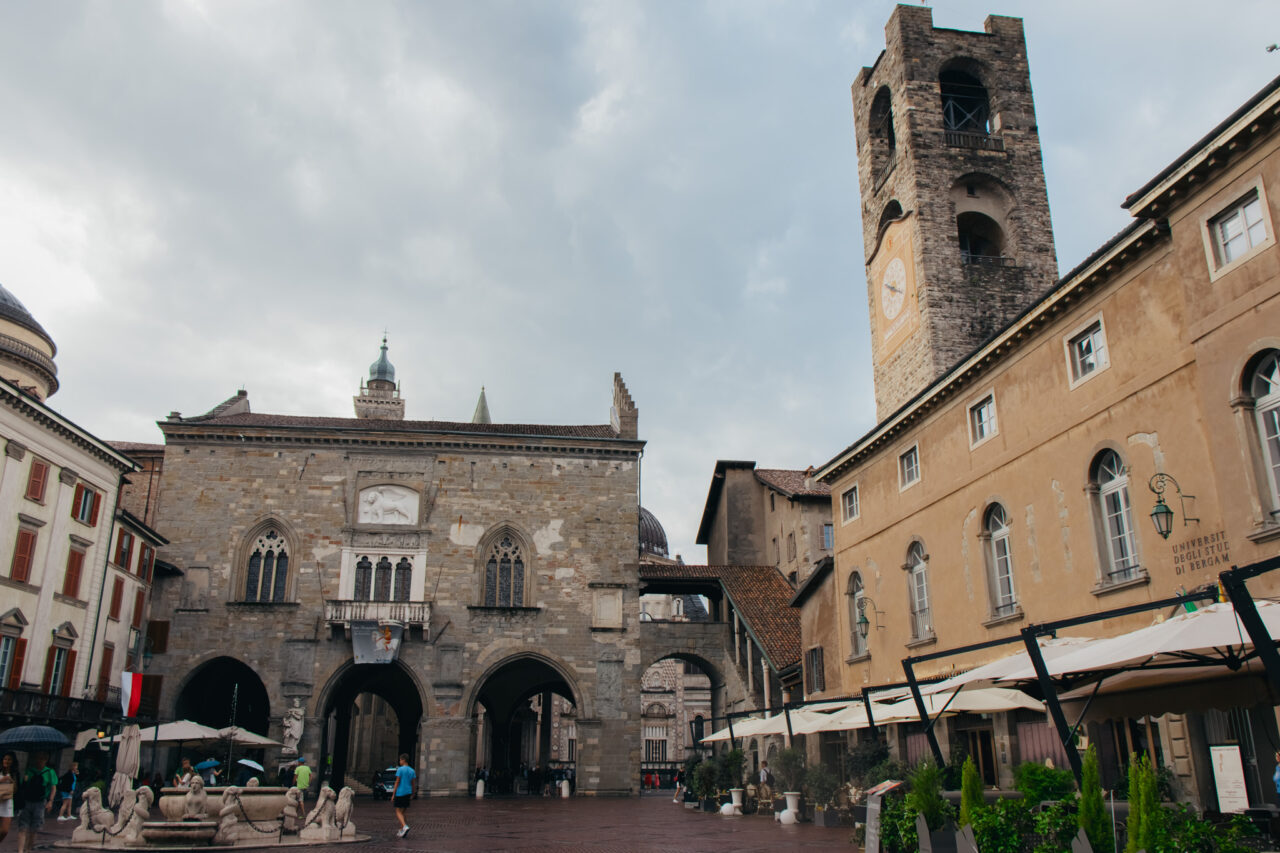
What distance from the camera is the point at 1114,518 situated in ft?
46.5

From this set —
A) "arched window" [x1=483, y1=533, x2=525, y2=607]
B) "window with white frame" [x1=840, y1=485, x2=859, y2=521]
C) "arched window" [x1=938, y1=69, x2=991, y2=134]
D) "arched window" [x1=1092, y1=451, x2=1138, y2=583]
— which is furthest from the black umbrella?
"arched window" [x1=938, y1=69, x2=991, y2=134]

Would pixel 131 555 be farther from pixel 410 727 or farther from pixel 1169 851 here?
pixel 1169 851

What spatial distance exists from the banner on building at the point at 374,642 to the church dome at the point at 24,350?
1488 centimetres

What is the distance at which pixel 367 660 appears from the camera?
31.6m

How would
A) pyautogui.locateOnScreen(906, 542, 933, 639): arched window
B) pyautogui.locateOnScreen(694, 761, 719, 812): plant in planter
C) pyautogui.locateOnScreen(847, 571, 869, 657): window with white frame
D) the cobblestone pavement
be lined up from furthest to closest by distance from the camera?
pyautogui.locateOnScreen(694, 761, 719, 812): plant in planter < pyautogui.locateOnScreen(847, 571, 869, 657): window with white frame < pyautogui.locateOnScreen(906, 542, 933, 639): arched window < the cobblestone pavement

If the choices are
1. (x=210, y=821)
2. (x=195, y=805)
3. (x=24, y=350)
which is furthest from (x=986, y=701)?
(x=24, y=350)

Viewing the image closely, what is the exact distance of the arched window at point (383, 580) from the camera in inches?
1291

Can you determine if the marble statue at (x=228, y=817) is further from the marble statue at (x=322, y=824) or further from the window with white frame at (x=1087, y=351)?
the window with white frame at (x=1087, y=351)

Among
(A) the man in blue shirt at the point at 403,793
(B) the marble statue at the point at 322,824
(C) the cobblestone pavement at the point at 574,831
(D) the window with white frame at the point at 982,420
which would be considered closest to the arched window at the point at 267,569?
(C) the cobblestone pavement at the point at 574,831

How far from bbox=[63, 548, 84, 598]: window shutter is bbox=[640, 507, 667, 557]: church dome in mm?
38663

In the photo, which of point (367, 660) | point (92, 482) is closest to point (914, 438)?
point (367, 660)

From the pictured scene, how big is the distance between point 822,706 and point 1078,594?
7751 mm

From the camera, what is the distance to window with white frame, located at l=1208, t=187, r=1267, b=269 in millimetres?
11609

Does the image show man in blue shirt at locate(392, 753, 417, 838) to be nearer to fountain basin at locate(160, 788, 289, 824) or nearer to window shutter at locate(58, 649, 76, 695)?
fountain basin at locate(160, 788, 289, 824)
